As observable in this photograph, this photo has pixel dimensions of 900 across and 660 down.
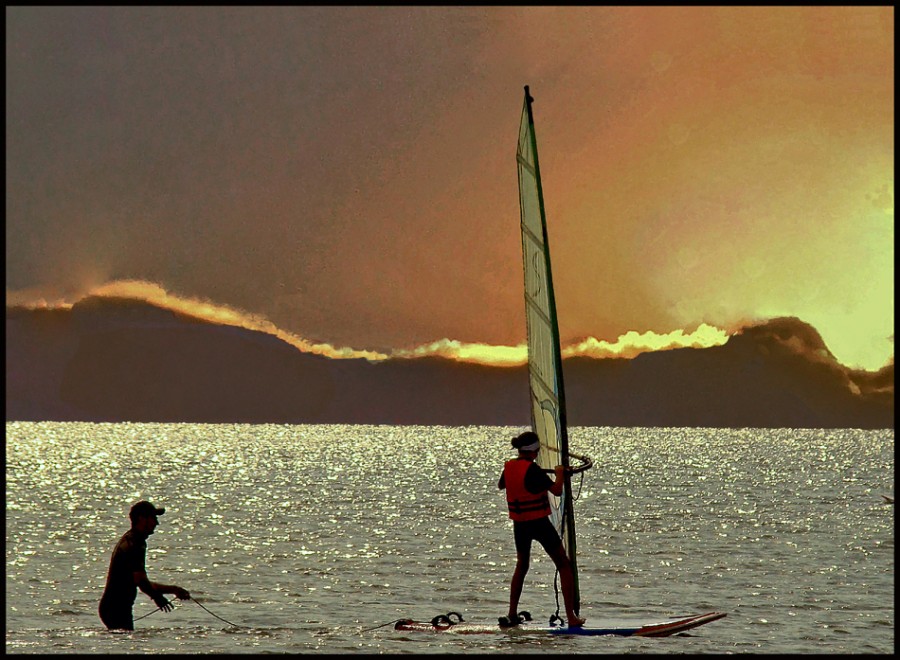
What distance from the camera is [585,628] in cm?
1530

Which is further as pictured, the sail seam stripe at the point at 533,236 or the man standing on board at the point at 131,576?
the sail seam stripe at the point at 533,236

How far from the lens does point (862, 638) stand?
1697 cm

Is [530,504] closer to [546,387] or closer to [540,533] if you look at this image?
[540,533]

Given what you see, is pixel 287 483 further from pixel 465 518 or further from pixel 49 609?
pixel 49 609

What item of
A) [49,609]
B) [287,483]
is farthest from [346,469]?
[49,609]

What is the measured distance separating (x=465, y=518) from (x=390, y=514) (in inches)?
144

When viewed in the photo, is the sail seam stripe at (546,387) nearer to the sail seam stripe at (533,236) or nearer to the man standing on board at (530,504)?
the man standing on board at (530,504)

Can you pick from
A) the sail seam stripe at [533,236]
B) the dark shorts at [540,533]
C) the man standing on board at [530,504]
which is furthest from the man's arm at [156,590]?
the sail seam stripe at [533,236]

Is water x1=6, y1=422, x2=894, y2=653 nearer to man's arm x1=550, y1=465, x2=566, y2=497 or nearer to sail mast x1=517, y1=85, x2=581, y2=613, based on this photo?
man's arm x1=550, y1=465, x2=566, y2=497

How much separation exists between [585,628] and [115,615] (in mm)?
5165

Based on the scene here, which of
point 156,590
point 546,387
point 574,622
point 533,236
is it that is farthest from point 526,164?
point 156,590

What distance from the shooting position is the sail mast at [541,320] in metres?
15.1

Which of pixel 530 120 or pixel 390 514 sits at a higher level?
pixel 530 120

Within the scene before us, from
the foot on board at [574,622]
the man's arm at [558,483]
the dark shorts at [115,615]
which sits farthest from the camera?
the foot on board at [574,622]
